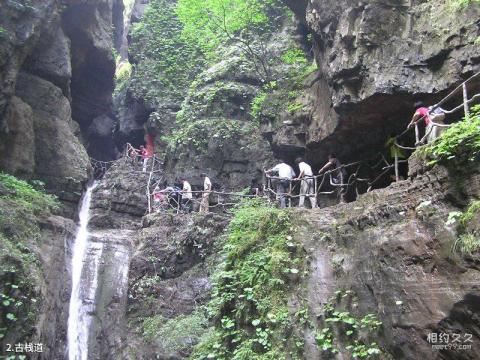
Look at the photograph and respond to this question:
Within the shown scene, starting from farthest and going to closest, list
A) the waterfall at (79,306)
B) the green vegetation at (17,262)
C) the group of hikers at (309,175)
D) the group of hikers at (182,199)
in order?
1. the group of hikers at (182,199)
2. the waterfall at (79,306)
3. the green vegetation at (17,262)
4. the group of hikers at (309,175)

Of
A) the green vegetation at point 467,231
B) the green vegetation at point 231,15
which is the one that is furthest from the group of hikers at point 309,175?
the green vegetation at point 231,15

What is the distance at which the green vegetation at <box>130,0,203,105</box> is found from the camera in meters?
24.1

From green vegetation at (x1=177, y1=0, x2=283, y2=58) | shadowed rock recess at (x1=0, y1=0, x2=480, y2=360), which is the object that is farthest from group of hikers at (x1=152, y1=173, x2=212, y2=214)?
green vegetation at (x1=177, y1=0, x2=283, y2=58)

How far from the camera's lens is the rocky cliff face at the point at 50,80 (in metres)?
13.6

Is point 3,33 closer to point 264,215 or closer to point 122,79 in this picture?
point 264,215

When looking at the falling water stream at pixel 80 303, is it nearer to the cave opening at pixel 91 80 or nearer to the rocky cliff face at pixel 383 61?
the rocky cliff face at pixel 383 61

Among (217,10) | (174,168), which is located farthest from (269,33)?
(174,168)

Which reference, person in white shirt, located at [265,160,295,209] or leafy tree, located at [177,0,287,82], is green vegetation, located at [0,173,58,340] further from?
leafy tree, located at [177,0,287,82]

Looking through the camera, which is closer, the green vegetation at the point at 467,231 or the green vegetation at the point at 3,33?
the green vegetation at the point at 467,231

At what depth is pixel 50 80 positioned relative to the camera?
17812mm

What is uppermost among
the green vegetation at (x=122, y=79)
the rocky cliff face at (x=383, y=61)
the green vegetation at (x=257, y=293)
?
the green vegetation at (x=122, y=79)

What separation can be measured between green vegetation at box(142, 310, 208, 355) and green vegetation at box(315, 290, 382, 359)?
380cm

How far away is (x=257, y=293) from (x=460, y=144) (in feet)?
14.5

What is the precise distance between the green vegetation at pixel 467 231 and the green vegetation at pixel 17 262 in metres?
8.16
